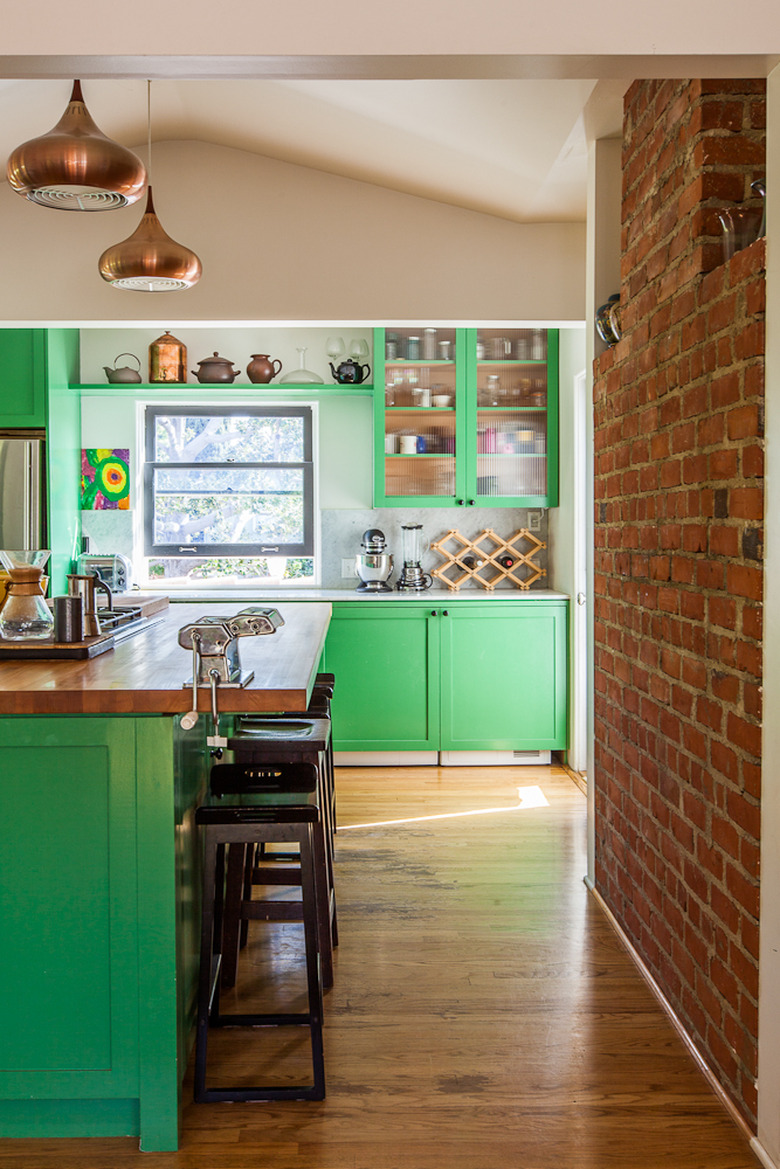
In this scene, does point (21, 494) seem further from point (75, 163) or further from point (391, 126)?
point (75, 163)

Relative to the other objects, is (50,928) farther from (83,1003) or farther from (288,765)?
(288,765)

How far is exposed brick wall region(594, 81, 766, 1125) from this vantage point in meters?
2.02

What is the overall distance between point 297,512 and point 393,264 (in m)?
2.01

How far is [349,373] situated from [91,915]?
13.4ft

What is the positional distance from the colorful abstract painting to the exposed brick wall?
11.9 feet

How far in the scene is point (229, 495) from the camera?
5996mm

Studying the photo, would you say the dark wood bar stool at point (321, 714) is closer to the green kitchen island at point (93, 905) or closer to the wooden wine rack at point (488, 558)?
the green kitchen island at point (93, 905)

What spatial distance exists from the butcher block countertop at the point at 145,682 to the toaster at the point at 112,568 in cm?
237

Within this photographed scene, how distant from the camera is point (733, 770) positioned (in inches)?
81.4

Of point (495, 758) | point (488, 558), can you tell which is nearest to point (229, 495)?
point (488, 558)

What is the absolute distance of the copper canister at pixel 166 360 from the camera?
552 centimetres

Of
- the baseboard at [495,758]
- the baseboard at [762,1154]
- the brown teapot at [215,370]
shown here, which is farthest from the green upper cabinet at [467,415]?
the baseboard at [762,1154]

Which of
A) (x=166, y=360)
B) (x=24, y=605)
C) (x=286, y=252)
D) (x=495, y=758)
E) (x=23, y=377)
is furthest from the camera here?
(x=166, y=360)

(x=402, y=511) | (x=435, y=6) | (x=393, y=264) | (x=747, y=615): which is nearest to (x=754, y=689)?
(x=747, y=615)
